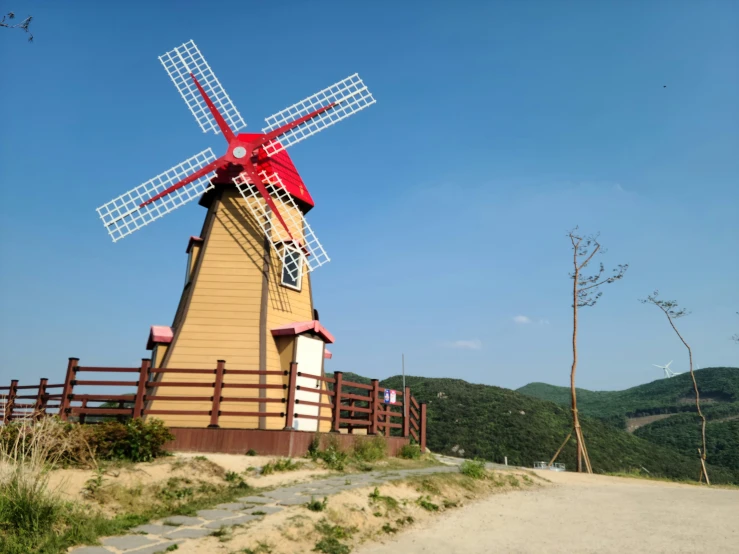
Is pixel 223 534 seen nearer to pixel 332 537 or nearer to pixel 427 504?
pixel 332 537

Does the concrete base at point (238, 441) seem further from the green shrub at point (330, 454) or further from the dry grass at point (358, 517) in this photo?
the dry grass at point (358, 517)

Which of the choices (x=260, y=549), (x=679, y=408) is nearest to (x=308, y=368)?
(x=260, y=549)

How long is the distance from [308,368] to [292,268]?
318 cm

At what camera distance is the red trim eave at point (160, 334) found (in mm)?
14344

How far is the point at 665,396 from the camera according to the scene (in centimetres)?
8981

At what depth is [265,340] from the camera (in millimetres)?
13938

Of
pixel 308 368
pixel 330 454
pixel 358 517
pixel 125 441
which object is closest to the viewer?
pixel 358 517

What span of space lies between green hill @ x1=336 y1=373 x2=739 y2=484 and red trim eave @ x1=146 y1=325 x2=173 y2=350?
28.4 meters

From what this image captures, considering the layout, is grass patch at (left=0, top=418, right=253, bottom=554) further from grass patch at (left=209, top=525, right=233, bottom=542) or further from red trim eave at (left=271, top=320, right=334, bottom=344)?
red trim eave at (left=271, top=320, right=334, bottom=344)

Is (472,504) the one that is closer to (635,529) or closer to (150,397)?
(635,529)

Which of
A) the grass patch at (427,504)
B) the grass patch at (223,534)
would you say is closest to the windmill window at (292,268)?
the grass patch at (427,504)

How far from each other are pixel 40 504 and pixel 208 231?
10415mm

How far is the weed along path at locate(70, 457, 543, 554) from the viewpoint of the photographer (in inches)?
225

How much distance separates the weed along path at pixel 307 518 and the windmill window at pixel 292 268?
655cm
